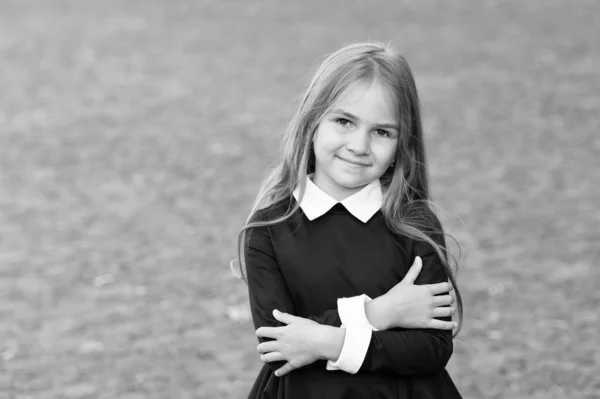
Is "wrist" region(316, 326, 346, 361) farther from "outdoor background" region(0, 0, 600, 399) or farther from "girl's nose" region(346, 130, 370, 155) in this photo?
"outdoor background" region(0, 0, 600, 399)

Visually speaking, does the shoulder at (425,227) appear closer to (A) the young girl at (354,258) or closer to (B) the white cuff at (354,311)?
(A) the young girl at (354,258)

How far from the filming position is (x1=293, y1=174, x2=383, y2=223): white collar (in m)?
2.68

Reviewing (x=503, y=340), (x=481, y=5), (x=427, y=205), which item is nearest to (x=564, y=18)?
(x=481, y=5)

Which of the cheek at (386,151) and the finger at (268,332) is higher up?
the cheek at (386,151)

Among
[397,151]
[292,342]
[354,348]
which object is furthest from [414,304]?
[397,151]

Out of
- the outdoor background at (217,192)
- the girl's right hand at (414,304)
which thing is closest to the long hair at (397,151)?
the girl's right hand at (414,304)

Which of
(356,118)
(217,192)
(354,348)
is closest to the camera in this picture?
(354,348)

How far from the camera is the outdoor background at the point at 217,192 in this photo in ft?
16.4

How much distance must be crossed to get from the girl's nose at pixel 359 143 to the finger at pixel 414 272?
1.03 ft

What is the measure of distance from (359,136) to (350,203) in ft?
0.66

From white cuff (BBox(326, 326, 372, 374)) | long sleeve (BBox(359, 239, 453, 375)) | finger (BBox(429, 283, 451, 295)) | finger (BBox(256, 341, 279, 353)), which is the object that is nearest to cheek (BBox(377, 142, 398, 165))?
long sleeve (BBox(359, 239, 453, 375))

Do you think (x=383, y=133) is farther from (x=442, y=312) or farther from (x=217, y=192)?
(x=217, y=192)

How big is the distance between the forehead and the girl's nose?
0.04m

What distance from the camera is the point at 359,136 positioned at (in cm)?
259
